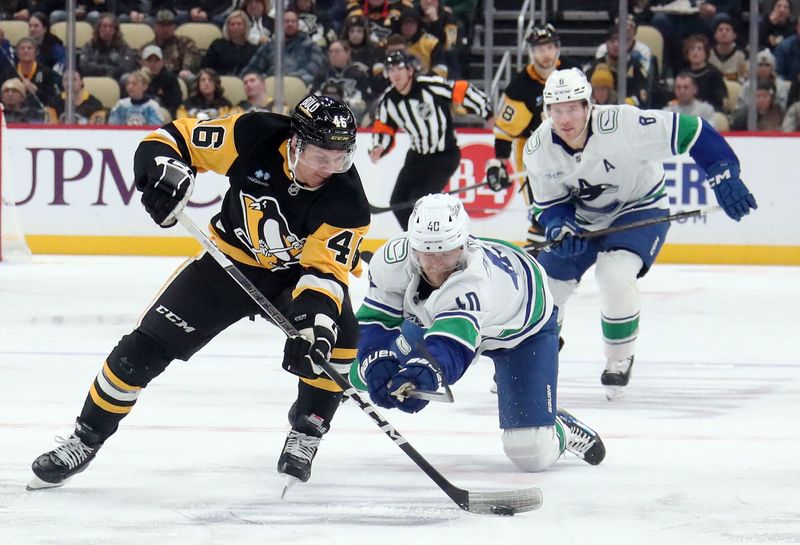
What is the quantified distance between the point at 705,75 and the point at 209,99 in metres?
3.14

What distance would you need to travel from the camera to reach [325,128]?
3.07 m

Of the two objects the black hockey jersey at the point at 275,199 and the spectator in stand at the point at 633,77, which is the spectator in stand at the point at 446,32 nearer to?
the spectator in stand at the point at 633,77

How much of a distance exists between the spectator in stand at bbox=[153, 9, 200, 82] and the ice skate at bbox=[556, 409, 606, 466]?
6.11 metres

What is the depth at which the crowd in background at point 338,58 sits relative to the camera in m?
8.67

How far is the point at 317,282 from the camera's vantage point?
313 centimetres

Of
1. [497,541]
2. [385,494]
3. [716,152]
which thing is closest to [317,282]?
[385,494]

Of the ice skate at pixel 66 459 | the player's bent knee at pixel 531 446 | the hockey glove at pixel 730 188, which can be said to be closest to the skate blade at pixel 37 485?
the ice skate at pixel 66 459

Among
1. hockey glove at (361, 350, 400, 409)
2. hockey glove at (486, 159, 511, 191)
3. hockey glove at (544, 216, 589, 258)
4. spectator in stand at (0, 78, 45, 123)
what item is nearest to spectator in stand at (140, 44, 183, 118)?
spectator in stand at (0, 78, 45, 123)

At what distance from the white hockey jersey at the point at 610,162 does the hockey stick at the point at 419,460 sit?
5.47 ft

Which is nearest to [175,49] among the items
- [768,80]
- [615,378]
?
[768,80]

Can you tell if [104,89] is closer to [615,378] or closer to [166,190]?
[615,378]

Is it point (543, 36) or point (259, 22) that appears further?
point (259, 22)

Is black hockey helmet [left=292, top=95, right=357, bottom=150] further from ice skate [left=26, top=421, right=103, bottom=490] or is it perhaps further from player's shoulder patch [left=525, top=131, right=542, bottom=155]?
player's shoulder patch [left=525, top=131, right=542, bottom=155]

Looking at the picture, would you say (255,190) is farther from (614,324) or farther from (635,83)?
(635,83)
